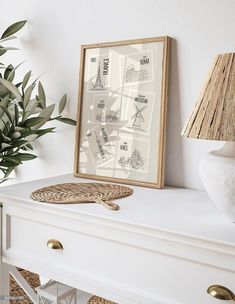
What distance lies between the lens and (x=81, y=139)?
1617 mm

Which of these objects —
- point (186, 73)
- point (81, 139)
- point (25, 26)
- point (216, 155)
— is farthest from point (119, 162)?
point (25, 26)

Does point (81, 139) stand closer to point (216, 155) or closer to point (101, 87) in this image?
point (101, 87)

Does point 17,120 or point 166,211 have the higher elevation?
point 17,120

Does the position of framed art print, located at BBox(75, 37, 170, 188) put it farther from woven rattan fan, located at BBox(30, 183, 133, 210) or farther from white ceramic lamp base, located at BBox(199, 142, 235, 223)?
white ceramic lamp base, located at BBox(199, 142, 235, 223)

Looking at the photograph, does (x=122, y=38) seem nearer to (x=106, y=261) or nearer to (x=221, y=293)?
(x=106, y=261)

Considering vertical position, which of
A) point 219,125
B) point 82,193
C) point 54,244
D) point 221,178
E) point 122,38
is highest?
point 122,38

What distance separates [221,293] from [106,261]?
345 millimetres

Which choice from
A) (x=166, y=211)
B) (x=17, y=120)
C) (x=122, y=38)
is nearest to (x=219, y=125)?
(x=166, y=211)

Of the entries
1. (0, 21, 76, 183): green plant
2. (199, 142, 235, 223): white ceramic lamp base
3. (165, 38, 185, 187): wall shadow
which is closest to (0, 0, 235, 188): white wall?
(165, 38, 185, 187): wall shadow

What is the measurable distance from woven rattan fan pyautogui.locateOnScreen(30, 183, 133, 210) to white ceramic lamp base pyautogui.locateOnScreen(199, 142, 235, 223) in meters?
0.29

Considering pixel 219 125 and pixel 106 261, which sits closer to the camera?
pixel 219 125

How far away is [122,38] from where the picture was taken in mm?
1530

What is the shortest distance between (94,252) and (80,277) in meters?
0.10

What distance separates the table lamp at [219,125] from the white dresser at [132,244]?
0.09 meters
